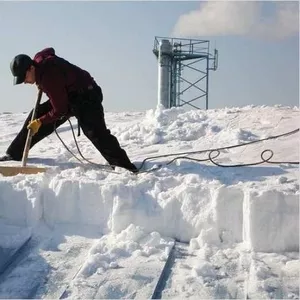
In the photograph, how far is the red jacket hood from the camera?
464 cm

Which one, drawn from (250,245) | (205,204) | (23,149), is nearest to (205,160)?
(205,204)

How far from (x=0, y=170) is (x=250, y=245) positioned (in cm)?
245

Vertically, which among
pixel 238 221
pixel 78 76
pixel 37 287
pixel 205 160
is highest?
pixel 78 76

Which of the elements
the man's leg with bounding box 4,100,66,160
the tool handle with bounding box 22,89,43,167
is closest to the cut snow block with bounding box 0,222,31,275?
the tool handle with bounding box 22,89,43,167

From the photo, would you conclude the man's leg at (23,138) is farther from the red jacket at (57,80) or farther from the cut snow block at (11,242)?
the cut snow block at (11,242)

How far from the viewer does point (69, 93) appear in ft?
15.4

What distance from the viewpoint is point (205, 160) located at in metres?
4.82

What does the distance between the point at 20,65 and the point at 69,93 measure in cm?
51

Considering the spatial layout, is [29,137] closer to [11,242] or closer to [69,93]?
[69,93]

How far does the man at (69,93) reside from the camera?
14.8ft

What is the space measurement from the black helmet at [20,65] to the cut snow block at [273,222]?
231cm

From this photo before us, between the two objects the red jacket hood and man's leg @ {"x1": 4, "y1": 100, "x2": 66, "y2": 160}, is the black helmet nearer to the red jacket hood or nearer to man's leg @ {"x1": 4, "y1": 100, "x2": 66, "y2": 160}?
the red jacket hood

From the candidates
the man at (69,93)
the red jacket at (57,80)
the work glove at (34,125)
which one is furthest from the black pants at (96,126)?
the work glove at (34,125)

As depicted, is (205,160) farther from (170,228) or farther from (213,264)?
(213,264)
